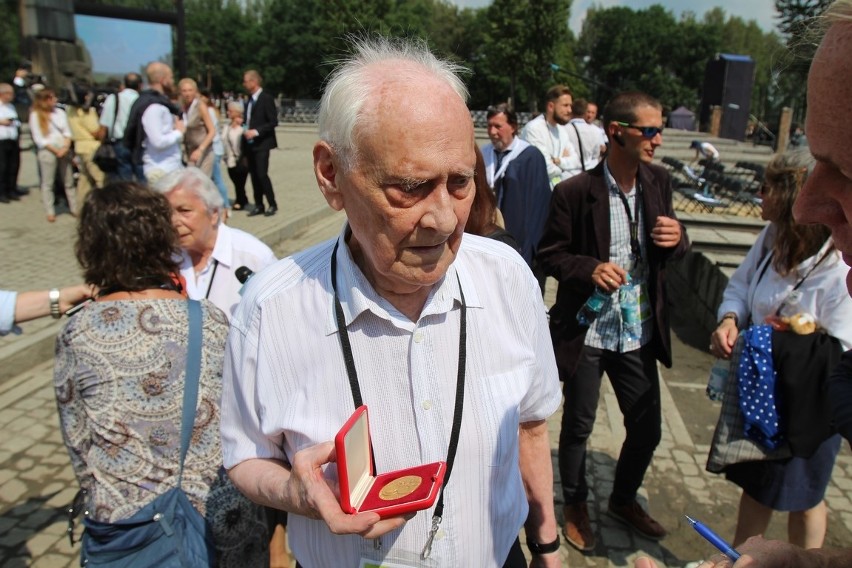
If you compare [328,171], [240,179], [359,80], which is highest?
[359,80]

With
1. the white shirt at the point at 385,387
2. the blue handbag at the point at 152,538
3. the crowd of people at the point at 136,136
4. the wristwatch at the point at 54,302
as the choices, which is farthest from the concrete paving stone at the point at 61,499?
the crowd of people at the point at 136,136

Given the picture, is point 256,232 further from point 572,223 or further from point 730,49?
point 730,49

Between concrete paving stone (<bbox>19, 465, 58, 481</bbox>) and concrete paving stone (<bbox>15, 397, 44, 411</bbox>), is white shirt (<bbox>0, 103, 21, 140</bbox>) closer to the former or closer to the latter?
concrete paving stone (<bbox>15, 397, 44, 411</bbox>)

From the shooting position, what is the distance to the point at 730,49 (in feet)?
257

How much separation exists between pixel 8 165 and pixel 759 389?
12.9 metres

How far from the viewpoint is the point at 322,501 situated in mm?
1334

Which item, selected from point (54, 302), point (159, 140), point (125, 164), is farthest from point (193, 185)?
point (125, 164)

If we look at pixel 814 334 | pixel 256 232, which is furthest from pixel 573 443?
pixel 256 232

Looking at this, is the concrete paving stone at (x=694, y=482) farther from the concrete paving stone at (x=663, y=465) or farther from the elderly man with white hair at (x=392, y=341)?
the elderly man with white hair at (x=392, y=341)

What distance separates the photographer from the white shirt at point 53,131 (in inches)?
391

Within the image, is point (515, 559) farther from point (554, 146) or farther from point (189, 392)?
point (554, 146)

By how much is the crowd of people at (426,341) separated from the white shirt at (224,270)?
0.01m

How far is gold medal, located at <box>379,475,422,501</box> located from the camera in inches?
55.2

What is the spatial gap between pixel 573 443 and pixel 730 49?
291ft
